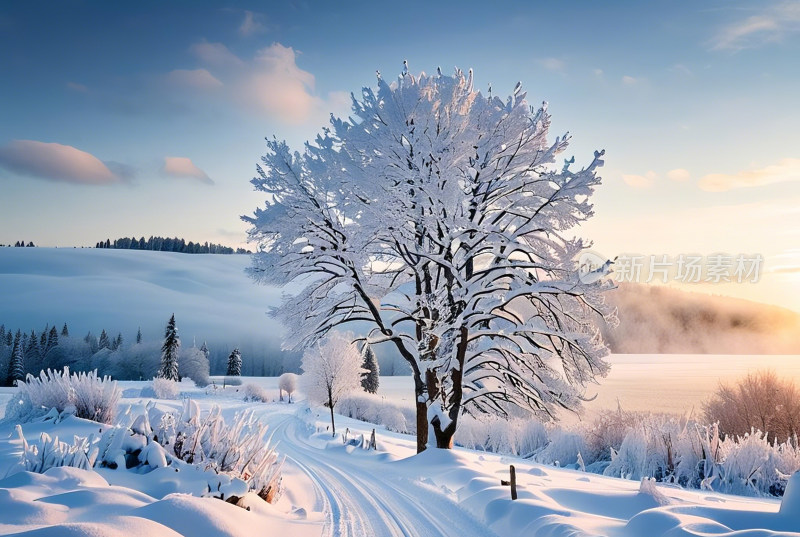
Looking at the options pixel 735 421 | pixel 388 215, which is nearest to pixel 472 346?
pixel 388 215

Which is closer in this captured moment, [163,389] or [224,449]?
[224,449]

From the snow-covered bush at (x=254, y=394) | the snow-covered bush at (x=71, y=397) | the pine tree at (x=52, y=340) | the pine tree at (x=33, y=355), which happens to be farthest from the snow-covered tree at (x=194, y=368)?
the snow-covered bush at (x=71, y=397)

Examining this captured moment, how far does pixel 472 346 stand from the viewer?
50.1 feet

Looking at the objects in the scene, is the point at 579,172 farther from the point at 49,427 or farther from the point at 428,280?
the point at 49,427

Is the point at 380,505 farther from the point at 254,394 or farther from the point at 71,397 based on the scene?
the point at 254,394

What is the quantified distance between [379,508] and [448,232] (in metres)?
7.90

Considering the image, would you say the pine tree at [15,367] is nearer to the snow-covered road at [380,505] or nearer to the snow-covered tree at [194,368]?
the snow-covered tree at [194,368]

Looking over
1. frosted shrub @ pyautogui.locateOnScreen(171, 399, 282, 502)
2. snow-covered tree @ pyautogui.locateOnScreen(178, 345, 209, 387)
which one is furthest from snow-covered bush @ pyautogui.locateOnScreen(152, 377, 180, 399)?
frosted shrub @ pyautogui.locateOnScreen(171, 399, 282, 502)

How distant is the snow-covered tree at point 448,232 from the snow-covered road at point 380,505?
8.84 ft

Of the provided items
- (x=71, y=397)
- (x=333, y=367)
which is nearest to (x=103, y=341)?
(x=333, y=367)

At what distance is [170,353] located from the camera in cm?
6619

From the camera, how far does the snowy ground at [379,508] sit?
14.8 feet

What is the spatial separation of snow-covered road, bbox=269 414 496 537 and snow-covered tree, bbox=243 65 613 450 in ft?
8.84

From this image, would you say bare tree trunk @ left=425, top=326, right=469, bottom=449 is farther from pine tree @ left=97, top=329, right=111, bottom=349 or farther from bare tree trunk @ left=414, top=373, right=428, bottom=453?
pine tree @ left=97, top=329, right=111, bottom=349
